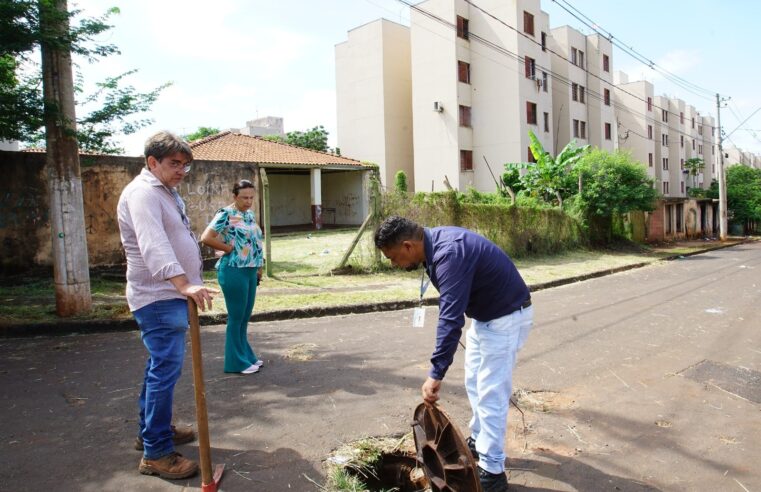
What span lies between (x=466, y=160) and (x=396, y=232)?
105 feet

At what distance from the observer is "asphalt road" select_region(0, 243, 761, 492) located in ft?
10.9

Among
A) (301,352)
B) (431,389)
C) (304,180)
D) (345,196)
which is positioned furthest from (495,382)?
(304,180)

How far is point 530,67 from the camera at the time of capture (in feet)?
110

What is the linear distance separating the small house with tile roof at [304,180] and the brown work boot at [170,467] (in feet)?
78.2

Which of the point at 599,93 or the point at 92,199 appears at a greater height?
the point at 599,93

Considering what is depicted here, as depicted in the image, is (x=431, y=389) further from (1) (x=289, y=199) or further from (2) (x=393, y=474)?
(1) (x=289, y=199)

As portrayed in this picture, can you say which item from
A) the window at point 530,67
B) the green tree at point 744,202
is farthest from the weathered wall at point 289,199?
the green tree at point 744,202

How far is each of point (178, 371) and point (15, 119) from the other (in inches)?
230

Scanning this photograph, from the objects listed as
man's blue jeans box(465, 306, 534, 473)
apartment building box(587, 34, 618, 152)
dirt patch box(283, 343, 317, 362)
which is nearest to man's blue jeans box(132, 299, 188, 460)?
man's blue jeans box(465, 306, 534, 473)

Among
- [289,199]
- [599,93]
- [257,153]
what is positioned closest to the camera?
[257,153]

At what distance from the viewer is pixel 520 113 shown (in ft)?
106

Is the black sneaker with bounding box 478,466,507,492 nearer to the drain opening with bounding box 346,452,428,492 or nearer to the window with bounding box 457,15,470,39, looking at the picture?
the drain opening with bounding box 346,452,428,492

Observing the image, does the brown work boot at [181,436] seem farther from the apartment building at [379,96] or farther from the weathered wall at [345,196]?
the apartment building at [379,96]

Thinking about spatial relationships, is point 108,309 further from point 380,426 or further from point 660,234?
point 660,234
